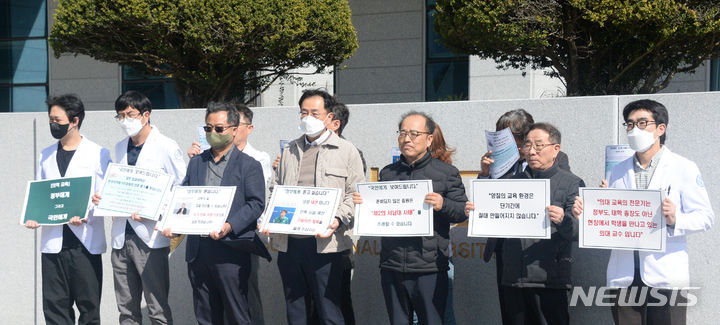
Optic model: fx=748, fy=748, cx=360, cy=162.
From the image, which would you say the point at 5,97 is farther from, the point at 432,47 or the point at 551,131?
the point at 551,131

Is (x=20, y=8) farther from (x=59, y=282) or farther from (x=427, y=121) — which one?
(x=427, y=121)

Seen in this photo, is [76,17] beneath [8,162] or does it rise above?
above

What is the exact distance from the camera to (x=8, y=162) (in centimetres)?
723

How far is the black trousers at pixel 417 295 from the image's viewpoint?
4719 mm

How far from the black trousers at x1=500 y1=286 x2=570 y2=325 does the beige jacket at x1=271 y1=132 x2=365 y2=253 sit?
114 centimetres

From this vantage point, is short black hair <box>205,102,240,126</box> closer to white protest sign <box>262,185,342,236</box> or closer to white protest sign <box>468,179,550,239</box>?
white protest sign <box>262,185,342,236</box>

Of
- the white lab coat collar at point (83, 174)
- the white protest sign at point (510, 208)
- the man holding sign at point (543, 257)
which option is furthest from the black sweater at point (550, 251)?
the white lab coat collar at point (83, 174)

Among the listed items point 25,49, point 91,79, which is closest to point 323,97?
point 91,79

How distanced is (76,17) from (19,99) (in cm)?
829

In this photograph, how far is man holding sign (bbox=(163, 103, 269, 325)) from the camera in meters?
5.09

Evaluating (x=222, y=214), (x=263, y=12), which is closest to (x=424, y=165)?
(x=222, y=214)

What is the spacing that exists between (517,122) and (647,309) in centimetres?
149

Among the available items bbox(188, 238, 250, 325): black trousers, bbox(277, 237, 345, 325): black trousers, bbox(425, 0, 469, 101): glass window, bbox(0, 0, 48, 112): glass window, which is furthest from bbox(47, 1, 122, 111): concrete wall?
bbox(277, 237, 345, 325): black trousers

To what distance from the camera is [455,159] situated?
19.4 ft
